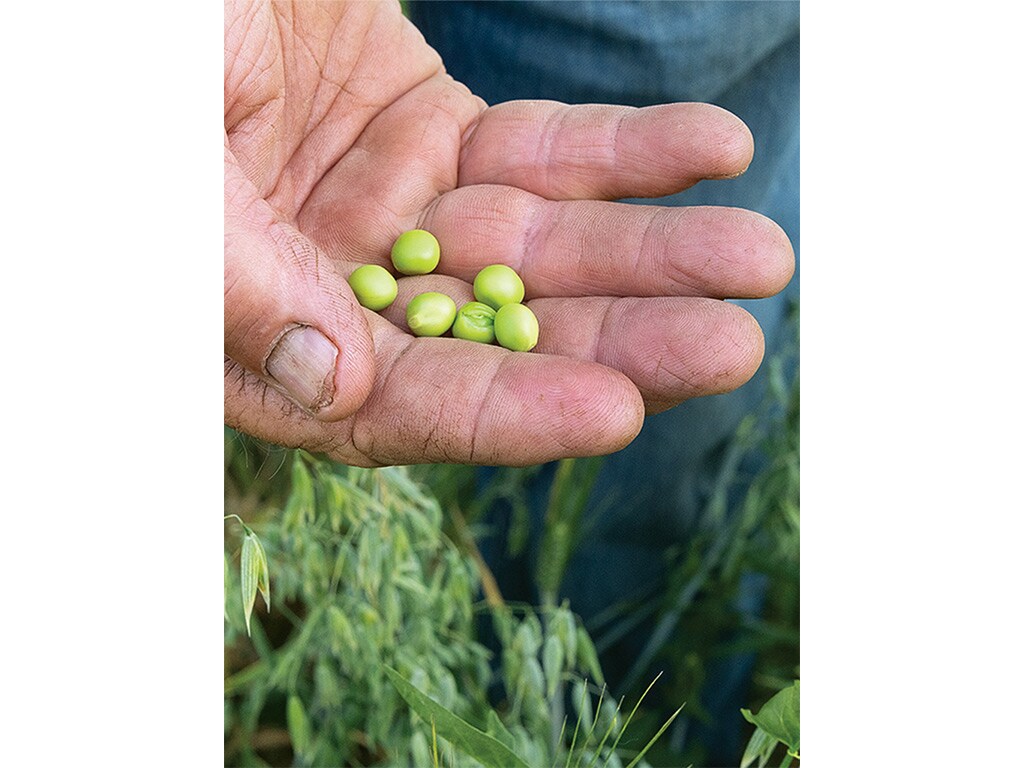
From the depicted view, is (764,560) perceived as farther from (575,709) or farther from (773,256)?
(773,256)

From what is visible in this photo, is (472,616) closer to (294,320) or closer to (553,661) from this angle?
(553,661)

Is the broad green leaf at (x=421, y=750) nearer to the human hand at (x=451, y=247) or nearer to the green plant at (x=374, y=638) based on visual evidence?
the green plant at (x=374, y=638)

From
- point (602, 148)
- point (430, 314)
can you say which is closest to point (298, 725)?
point (430, 314)

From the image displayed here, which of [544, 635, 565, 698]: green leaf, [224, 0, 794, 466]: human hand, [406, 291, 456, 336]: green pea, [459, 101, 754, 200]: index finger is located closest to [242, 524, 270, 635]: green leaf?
[224, 0, 794, 466]: human hand

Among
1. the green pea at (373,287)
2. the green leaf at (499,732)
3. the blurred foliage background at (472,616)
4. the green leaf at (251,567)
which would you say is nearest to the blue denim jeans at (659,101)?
the blurred foliage background at (472,616)

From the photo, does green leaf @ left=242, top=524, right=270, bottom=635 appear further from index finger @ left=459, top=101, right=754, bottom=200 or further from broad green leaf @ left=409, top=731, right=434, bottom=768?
index finger @ left=459, top=101, right=754, bottom=200
